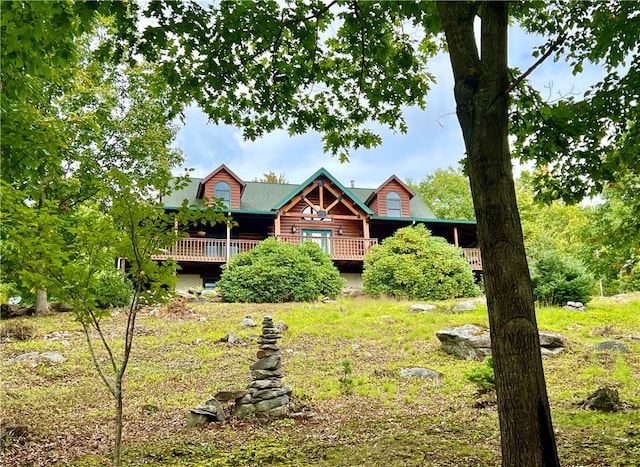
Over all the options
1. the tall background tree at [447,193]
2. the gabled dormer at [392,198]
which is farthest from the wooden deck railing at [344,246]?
the tall background tree at [447,193]

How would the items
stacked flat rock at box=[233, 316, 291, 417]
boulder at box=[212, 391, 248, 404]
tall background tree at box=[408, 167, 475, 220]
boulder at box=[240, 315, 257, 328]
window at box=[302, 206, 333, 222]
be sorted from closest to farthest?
1. stacked flat rock at box=[233, 316, 291, 417]
2. boulder at box=[212, 391, 248, 404]
3. boulder at box=[240, 315, 257, 328]
4. window at box=[302, 206, 333, 222]
5. tall background tree at box=[408, 167, 475, 220]

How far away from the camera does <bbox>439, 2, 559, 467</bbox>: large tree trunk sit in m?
2.65

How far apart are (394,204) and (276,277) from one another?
30.5 ft

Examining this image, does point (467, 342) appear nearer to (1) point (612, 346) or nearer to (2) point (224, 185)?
(1) point (612, 346)

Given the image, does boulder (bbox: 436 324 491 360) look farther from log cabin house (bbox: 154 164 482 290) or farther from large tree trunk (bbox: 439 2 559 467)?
log cabin house (bbox: 154 164 482 290)

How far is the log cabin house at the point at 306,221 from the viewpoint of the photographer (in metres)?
19.2

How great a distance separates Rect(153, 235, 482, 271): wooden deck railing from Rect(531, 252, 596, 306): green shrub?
5295 mm

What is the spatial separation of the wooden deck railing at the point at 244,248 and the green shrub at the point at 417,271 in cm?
284

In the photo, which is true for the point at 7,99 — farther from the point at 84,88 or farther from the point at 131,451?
the point at 84,88

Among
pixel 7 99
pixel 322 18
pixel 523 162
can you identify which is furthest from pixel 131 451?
pixel 523 162

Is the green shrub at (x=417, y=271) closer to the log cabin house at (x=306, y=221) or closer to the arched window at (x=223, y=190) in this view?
the log cabin house at (x=306, y=221)

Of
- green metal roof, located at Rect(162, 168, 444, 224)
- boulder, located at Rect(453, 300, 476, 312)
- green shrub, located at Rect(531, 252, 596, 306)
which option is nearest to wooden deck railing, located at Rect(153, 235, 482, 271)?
green metal roof, located at Rect(162, 168, 444, 224)

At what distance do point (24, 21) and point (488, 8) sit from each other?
12.3 ft

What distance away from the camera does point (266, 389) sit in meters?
6.19
